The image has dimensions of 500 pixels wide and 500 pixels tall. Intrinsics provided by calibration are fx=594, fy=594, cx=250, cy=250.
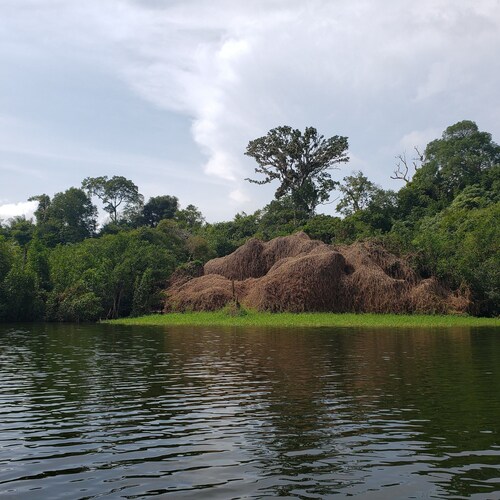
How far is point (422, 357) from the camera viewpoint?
24984 millimetres

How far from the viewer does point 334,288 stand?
54.2 metres

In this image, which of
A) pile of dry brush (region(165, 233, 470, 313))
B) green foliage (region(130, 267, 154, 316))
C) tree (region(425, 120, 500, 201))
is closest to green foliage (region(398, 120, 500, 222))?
tree (region(425, 120, 500, 201))

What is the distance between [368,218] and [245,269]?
21.9 metres

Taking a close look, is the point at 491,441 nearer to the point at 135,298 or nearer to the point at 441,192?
the point at 135,298

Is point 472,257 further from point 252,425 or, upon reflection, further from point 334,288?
point 252,425

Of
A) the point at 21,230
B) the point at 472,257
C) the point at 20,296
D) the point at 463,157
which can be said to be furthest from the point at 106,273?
the point at 463,157

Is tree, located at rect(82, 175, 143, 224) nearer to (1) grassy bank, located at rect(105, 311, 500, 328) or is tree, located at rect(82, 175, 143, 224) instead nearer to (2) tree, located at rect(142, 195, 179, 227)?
(2) tree, located at rect(142, 195, 179, 227)

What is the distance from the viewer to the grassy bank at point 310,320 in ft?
148

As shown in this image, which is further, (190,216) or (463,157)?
(190,216)

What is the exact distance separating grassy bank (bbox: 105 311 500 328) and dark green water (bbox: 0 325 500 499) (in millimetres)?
18740

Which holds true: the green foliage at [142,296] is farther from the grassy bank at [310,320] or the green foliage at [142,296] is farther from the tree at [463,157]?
the tree at [463,157]

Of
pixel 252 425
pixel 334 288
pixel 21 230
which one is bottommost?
pixel 252 425

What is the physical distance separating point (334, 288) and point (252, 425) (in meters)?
41.7

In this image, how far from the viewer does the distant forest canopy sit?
186ft
